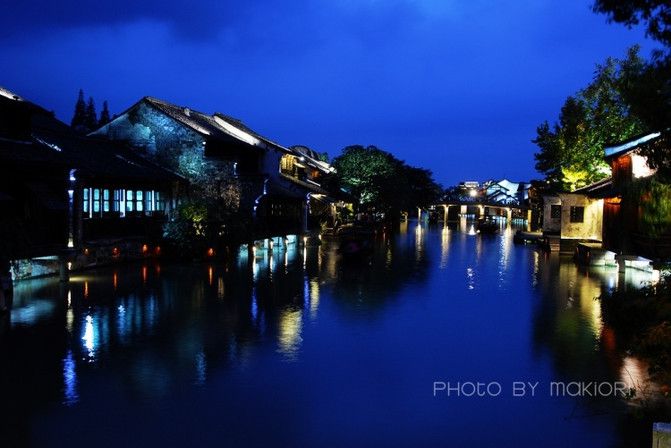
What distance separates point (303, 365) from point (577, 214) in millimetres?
39270

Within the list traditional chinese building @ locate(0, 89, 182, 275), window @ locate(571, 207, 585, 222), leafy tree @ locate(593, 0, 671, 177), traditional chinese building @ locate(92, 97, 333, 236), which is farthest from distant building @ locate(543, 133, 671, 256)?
traditional chinese building @ locate(0, 89, 182, 275)

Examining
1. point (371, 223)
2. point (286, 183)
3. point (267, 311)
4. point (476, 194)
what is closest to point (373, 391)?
point (267, 311)

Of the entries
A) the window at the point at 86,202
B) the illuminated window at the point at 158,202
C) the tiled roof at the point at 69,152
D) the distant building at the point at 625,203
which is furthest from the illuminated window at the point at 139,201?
the distant building at the point at 625,203

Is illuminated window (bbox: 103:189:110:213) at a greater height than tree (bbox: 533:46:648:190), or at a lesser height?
lesser

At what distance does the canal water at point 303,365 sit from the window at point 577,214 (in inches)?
952

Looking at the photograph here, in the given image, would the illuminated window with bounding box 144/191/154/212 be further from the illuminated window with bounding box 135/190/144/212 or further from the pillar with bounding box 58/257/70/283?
the pillar with bounding box 58/257/70/283

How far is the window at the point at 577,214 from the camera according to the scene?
156ft

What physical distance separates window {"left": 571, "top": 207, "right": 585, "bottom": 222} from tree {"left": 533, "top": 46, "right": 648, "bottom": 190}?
16.9ft

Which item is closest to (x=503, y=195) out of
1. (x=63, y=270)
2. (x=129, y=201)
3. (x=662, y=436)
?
(x=129, y=201)

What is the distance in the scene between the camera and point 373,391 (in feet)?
36.5

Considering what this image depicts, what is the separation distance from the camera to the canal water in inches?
366

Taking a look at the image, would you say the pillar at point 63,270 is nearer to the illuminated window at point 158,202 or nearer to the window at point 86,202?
the window at point 86,202

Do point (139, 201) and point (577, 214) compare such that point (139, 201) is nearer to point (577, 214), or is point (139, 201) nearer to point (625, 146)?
point (625, 146)

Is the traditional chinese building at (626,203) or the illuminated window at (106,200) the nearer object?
the traditional chinese building at (626,203)
